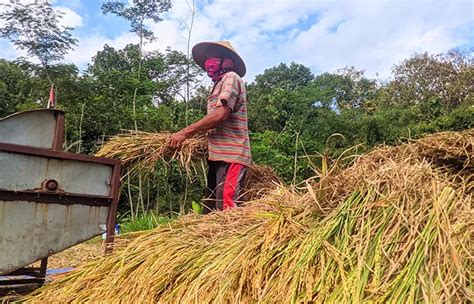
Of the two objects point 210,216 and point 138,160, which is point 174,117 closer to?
point 138,160

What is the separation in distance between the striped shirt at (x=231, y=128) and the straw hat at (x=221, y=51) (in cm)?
30

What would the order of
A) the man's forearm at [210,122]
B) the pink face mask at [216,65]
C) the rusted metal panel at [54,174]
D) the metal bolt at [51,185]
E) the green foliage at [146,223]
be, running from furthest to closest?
the green foliage at [146,223] → the pink face mask at [216,65] → the man's forearm at [210,122] → the metal bolt at [51,185] → the rusted metal panel at [54,174]

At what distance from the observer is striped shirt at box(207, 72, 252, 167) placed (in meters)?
3.12

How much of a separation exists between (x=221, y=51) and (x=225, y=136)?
2.29ft

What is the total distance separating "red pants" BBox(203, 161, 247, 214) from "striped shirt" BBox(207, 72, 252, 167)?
5 centimetres

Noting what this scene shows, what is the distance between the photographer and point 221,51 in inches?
138

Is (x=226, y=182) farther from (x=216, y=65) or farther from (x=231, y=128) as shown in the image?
(x=216, y=65)

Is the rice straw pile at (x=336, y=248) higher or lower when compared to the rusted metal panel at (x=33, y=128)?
lower

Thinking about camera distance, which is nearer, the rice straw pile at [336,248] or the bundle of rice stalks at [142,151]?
the rice straw pile at [336,248]

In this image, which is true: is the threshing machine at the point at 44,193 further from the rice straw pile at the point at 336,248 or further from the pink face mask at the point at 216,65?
the pink face mask at the point at 216,65

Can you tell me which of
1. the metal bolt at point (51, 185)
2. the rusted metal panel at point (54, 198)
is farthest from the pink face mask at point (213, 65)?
the metal bolt at point (51, 185)

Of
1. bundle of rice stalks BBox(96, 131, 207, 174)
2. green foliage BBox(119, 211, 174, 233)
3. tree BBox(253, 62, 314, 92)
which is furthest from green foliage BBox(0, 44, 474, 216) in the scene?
tree BBox(253, 62, 314, 92)

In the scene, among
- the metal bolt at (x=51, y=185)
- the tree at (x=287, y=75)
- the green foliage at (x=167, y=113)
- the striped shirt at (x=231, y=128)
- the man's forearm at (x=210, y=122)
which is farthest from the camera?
the tree at (x=287, y=75)

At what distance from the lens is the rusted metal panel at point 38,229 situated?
7.71 ft
